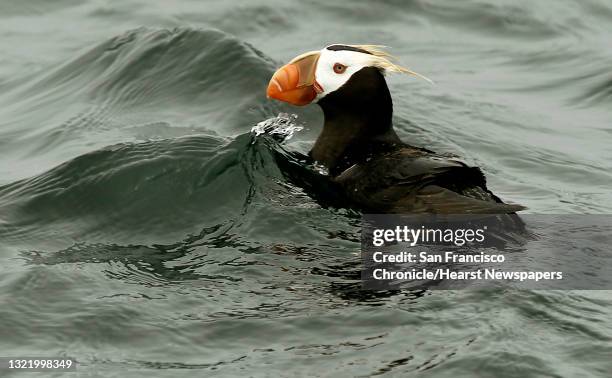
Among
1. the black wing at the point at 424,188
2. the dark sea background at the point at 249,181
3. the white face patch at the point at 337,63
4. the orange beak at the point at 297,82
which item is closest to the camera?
the dark sea background at the point at 249,181

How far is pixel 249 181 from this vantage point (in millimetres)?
7895

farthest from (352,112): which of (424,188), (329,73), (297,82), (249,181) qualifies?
(424,188)

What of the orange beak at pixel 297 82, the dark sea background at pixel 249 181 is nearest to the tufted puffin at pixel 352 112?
the orange beak at pixel 297 82

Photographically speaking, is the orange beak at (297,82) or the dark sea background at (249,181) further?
the orange beak at (297,82)

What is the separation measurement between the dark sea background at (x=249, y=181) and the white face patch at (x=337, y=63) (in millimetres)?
659

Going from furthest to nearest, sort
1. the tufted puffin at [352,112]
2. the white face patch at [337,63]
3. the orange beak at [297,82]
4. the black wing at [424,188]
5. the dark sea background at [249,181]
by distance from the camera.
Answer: the orange beak at [297,82]
the white face patch at [337,63]
the tufted puffin at [352,112]
the black wing at [424,188]
the dark sea background at [249,181]

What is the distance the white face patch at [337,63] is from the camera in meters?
7.77

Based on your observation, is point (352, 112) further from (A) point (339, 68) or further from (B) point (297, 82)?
(B) point (297, 82)

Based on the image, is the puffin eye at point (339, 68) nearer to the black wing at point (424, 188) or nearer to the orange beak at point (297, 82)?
the orange beak at point (297, 82)

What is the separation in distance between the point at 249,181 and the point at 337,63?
0.97 m

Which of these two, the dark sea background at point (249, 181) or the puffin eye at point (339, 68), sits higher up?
the puffin eye at point (339, 68)

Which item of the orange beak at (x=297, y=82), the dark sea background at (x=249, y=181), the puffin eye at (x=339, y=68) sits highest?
the puffin eye at (x=339, y=68)

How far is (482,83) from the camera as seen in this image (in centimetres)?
1153

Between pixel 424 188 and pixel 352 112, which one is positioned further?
pixel 352 112
